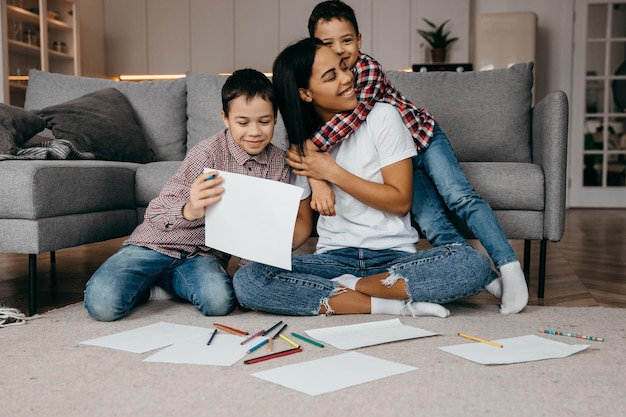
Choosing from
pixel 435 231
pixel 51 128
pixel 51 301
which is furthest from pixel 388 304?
pixel 51 128

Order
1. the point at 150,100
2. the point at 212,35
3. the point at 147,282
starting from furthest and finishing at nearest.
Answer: the point at 212,35 → the point at 150,100 → the point at 147,282

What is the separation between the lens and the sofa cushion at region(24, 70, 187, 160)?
2.54 m

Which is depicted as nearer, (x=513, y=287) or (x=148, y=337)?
(x=148, y=337)

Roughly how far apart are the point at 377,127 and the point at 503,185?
22.1 inches

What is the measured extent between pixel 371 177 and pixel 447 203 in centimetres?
24

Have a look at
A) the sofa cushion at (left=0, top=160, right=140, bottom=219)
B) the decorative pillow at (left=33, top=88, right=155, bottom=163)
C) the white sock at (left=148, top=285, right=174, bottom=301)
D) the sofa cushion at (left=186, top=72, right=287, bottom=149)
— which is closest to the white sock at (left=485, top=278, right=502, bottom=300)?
the white sock at (left=148, top=285, right=174, bottom=301)

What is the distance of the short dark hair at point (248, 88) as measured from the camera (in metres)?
1.48

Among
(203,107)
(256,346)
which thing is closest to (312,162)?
(256,346)

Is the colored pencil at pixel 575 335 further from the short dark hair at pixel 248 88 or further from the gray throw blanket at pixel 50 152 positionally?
the gray throw blanket at pixel 50 152

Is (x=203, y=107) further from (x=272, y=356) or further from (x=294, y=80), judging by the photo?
(x=272, y=356)

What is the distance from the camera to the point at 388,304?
1494 mm

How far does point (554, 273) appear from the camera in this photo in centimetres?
229

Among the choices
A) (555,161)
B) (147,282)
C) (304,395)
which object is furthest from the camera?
(555,161)

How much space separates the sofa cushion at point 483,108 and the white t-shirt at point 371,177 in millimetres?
731
